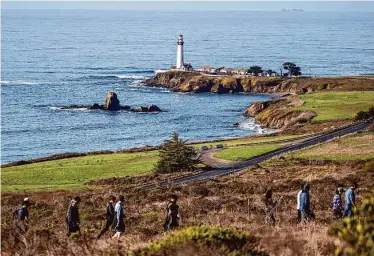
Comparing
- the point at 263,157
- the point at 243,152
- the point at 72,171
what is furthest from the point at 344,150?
the point at 72,171

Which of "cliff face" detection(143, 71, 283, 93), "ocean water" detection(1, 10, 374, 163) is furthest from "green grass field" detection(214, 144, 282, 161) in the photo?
"cliff face" detection(143, 71, 283, 93)

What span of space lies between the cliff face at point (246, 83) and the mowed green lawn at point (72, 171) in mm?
60513

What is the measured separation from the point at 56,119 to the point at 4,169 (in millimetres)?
40397

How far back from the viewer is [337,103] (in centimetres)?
8694

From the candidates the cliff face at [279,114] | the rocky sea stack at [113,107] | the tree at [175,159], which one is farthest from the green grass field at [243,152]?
the rocky sea stack at [113,107]

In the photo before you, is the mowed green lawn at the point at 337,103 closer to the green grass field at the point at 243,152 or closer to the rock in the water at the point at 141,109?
the rock in the water at the point at 141,109

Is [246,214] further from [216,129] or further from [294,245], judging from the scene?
[216,129]

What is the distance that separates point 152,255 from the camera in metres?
12.8

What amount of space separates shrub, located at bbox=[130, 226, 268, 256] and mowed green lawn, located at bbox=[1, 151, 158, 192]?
28809 millimetres

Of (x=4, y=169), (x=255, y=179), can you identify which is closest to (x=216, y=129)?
(x=4, y=169)

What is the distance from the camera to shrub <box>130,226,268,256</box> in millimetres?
12562

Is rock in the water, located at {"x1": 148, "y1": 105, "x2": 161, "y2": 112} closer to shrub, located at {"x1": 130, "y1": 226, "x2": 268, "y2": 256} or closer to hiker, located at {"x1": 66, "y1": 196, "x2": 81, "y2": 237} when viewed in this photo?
hiker, located at {"x1": 66, "y1": 196, "x2": 81, "y2": 237}

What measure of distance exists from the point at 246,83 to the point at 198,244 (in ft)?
365

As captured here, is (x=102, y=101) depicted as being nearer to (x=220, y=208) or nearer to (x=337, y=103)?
(x=337, y=103)
